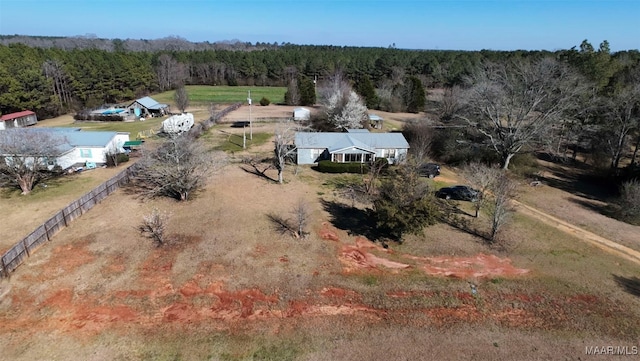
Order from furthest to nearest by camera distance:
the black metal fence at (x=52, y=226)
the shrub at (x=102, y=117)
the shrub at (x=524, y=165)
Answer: the shrub at (x=102, y=117) < the shrub at (x=524, y=165) < the black metal fence at (x=52, y=226)

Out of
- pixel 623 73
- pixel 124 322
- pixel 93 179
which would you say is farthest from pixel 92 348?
pixel 623 73

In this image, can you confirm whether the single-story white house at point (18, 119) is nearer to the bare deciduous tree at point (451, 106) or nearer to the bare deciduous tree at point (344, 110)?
the bare deciduous tree at point (344, 110)

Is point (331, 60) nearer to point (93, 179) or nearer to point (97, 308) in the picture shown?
point (93, 179)

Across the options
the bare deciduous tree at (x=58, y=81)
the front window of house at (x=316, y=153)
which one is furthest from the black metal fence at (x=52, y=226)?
the bare deciduous tree at (x=58, y=81)

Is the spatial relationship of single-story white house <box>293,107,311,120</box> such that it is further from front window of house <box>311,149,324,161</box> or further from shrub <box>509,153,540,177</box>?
shrub <box>509,153,540,177</box>

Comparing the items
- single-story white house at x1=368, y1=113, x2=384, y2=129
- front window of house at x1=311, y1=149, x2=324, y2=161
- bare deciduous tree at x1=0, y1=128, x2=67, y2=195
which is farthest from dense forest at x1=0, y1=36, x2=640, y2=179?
bare deciduous tree at x1=0, y1=128, x2=67, y2=195
